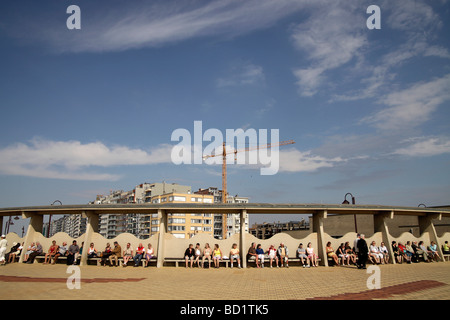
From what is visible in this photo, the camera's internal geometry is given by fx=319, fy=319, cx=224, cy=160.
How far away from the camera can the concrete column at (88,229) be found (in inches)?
689

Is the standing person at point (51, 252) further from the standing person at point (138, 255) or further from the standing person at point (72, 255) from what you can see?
the standing person at point (138, 255)

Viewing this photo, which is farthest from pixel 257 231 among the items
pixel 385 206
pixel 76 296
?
pixel 76 296

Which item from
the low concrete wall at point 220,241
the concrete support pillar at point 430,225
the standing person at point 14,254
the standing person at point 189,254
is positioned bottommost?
the standing person at point 14,254

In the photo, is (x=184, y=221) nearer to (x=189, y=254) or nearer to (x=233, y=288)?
(x=189, y=254)

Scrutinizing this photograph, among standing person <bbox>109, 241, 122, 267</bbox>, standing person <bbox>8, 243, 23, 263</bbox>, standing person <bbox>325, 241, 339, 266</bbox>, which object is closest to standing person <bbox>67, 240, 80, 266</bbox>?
standing person <bbox>109, 241, 122, 267</bbox>

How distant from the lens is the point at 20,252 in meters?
19.1

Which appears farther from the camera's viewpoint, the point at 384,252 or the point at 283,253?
the point at 384,252

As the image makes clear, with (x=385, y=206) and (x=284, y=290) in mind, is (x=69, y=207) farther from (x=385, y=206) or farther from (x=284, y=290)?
(x=385, y=206)

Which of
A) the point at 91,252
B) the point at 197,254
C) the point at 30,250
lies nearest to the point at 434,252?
the point at 197,254

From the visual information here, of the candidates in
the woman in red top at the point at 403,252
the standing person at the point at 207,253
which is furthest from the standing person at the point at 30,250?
the woman in red top at the point at 403,252

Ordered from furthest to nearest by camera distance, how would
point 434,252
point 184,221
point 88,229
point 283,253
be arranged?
point 184,221 → point 434,252 → point 88,229 → point 283,253

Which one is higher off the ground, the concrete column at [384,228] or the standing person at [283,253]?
the concrete column at [384,228]

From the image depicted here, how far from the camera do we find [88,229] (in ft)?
58.7

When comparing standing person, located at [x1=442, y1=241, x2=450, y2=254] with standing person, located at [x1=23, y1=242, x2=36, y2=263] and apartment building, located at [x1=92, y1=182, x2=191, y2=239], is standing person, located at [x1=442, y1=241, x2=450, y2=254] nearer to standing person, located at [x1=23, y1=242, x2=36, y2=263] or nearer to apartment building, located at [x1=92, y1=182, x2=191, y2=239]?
standing person, located at [x1=23, y1=242, x2=36, y2=263]
